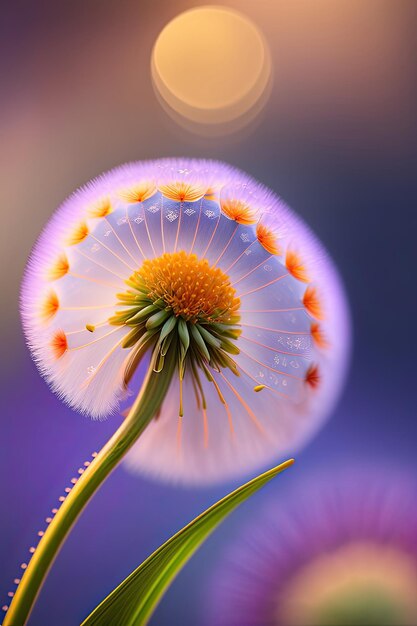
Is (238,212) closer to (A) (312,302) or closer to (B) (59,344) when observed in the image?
(A) (312,302)

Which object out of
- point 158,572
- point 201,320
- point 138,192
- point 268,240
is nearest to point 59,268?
point 138,192

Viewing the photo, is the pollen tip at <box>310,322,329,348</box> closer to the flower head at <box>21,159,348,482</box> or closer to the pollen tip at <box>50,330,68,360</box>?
the flower head at <box>21,159,348,482</box>

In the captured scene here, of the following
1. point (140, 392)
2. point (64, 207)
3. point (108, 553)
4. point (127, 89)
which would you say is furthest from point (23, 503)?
point (127, 89)

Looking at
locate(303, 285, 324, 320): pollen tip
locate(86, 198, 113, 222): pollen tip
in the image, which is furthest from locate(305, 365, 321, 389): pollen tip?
locate(86, 198, 113, 222): pollen tip

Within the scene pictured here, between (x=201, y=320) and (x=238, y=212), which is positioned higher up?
(x=238, y=212)

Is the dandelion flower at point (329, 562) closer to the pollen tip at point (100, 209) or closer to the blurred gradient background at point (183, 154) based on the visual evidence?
the blurred gradient background at point (183, 154)

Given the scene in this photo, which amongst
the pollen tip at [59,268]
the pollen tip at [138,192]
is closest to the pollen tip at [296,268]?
the pollen tip at [138,192]
